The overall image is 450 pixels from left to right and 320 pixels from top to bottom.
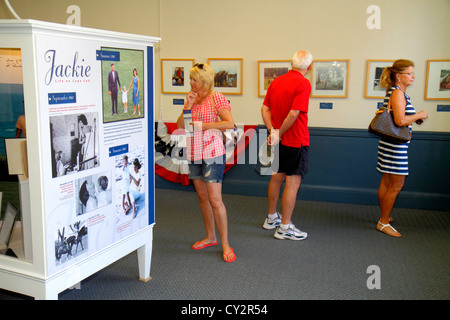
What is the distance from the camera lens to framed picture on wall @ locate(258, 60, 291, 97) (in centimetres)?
516

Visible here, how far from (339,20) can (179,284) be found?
351cm

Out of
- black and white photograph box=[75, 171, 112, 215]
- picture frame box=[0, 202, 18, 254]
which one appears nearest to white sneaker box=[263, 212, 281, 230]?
black and white photograph box=[75, 171, 112, 215]

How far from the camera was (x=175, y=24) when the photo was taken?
5516mm

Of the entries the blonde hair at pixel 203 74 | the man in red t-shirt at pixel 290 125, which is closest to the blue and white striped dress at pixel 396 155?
the man in red t-shirt at pixel 290 125

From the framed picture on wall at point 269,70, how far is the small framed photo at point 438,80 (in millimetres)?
1573

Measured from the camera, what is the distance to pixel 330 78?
5039mm

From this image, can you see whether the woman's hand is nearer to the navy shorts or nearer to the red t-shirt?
the red t-shirt

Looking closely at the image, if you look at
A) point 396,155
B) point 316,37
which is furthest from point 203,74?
point 316,37

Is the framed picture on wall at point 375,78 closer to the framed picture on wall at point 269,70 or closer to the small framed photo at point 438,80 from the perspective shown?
the small framed photo at point 438,80

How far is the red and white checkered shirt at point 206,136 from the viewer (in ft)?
10.8

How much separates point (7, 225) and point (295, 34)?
3821 millimetres

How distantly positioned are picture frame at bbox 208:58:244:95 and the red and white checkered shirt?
211cm

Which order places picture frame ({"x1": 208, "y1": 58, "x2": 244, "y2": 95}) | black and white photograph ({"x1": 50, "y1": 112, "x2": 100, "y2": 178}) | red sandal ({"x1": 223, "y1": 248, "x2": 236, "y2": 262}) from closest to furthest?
black and white photograph ({"x1": 50, "y1": 112, "x2": 100, "y2": 178}) → red sandal ({"x1": 223, "y1": 248, "x2": 236, "y2": 262}) → picture frame ({"x1": 208, "y1": 58, "x2": 244, "y2": 95})
